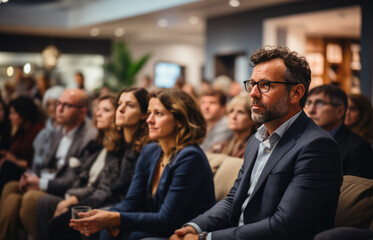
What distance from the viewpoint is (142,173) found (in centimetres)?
253

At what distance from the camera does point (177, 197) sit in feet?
7.27

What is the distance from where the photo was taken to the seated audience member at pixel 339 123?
2.68 metres

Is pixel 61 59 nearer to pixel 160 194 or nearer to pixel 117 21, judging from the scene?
pixel 117 21

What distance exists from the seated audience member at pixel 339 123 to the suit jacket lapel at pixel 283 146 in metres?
1.06

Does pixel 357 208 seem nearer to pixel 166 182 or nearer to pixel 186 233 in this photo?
pixel 186 233

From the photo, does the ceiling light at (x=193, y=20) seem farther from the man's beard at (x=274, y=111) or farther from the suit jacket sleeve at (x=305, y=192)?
the suit jacket sleeve at (x=305, y=192)

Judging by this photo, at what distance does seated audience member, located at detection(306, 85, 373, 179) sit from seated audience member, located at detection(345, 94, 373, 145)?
2.77 ft

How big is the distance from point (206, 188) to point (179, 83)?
609 cm

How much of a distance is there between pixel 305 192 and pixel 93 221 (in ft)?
3.51

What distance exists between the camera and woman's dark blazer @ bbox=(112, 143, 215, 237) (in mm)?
2223

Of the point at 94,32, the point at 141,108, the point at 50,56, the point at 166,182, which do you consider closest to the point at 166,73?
the point at 94,32

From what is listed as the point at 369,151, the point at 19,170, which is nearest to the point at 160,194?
the point at 369,151

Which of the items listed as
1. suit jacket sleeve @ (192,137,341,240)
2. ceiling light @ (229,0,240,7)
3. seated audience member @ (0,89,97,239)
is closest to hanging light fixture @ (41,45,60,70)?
ceiling light @ (229,0,240,7)

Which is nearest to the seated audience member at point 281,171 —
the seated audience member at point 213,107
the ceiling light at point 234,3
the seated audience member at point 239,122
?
the seated audience member at point 239,122
